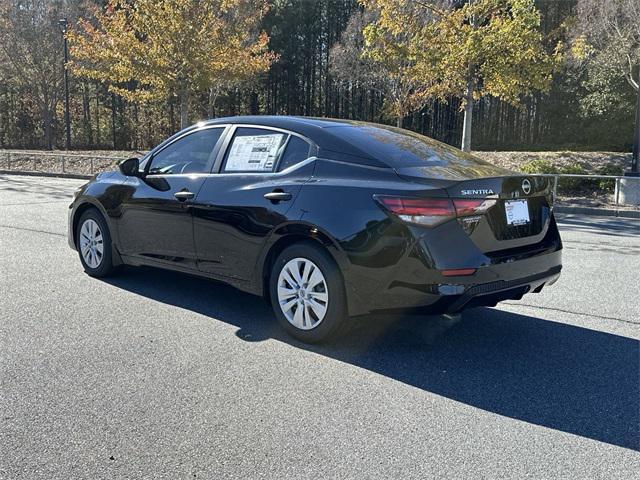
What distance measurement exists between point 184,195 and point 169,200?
22 centimetres

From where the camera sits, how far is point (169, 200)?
17.7 feet

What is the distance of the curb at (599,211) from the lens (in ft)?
43.6

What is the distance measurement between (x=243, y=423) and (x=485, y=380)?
1.57 metres

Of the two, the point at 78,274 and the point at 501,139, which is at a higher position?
the point at 501,139

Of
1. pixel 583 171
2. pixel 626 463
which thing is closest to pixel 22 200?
pixel 626 463

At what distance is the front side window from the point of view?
17.6ft

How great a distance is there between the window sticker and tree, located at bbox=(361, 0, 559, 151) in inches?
452

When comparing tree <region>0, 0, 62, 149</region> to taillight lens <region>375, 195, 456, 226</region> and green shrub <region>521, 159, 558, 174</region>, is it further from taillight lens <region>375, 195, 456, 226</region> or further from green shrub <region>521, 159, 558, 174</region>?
taillight lens <region>375, 195, 456, 226</region>

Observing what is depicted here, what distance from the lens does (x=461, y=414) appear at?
3.44 m

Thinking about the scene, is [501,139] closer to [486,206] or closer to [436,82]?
[436,82]

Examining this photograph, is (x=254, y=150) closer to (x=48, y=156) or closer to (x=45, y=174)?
(x=45, y=174)

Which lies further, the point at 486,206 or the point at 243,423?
the point at 486,206

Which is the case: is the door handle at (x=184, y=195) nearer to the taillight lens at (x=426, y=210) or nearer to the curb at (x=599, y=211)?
the taillight lens at (x=426, y=210)

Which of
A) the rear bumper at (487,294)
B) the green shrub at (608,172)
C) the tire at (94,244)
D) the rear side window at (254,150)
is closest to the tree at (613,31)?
the green shrub at (608,172)
